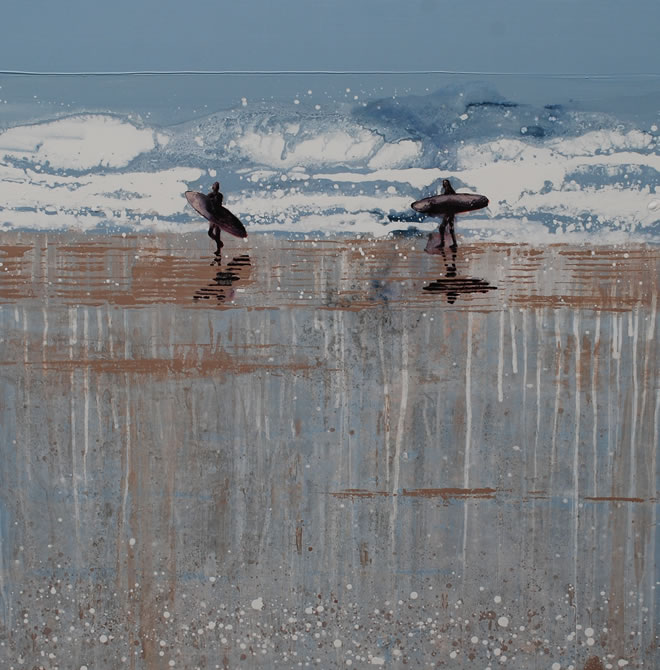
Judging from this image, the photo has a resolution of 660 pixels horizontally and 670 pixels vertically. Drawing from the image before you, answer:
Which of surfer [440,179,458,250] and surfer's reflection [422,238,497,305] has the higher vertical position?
surfer [440,179,458,250]

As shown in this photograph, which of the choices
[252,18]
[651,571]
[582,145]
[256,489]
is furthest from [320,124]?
[651,571]

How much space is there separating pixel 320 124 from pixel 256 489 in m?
0.49

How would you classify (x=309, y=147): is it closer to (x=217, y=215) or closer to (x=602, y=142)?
(x=217, y=215)

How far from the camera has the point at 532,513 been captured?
3.12ft

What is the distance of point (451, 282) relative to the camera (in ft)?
3.09

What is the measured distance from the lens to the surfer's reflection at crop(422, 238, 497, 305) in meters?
0.94

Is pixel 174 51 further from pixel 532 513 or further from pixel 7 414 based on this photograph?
pixel 532 513

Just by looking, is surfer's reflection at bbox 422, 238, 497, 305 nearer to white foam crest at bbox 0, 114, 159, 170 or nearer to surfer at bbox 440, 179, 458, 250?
surfer at bbox 440, 179, 458, 250

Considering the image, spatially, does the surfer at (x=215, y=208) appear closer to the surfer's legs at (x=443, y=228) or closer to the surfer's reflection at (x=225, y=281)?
the surfer's reflection at (x=225, y=281)

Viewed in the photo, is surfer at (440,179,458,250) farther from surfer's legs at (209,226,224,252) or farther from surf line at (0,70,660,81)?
surfer's legs at (209,226,224,252)

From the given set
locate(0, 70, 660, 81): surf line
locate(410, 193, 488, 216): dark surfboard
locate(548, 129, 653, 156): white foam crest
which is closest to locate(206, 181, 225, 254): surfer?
locate(0, 70, 660, 81): surf line

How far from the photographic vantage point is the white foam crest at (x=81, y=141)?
0.94 metres

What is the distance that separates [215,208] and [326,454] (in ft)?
1.16

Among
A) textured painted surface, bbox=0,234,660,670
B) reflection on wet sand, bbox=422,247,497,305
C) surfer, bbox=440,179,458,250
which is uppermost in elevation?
surfer, bbox=440,179,458,250
